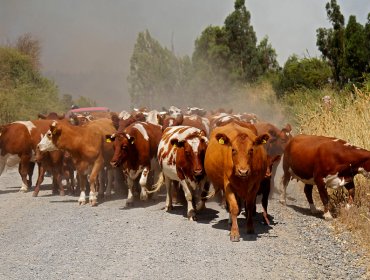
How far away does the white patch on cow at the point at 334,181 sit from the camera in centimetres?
1020

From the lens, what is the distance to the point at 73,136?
12.5 meters

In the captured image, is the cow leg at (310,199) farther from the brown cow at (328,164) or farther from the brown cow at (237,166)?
the brown cow at (237,166)

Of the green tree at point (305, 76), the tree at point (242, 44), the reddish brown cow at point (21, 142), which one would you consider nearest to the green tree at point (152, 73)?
the tree at point (242, 44)

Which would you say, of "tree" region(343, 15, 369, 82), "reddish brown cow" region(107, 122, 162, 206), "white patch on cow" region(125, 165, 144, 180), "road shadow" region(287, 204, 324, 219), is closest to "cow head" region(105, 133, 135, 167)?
"reddish brown cow" region(107, 122, 162, 206)

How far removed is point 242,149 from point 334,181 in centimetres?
273

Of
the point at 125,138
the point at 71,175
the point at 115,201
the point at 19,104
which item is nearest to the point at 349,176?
the point at 125,138

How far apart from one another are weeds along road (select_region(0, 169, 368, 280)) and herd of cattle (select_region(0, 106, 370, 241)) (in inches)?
16.6

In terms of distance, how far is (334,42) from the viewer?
Answer: 24766 millimetres

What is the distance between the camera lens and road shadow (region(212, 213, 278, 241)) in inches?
354

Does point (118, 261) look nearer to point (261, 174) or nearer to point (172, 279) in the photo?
point (172, 279)

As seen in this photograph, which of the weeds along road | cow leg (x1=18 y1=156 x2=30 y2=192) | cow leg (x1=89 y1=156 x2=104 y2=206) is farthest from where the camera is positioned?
cow leg (x1=18 y1=156 x2=30 y2=192)

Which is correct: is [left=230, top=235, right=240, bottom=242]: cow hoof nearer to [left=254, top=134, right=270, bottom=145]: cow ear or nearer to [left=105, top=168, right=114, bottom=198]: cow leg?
[left=254, top=134, right=270, bottom=145]: cow ear

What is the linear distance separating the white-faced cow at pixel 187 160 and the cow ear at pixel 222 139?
119 cm

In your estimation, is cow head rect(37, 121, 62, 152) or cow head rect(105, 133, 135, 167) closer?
cow head rect(105, 133, 135, 167)
